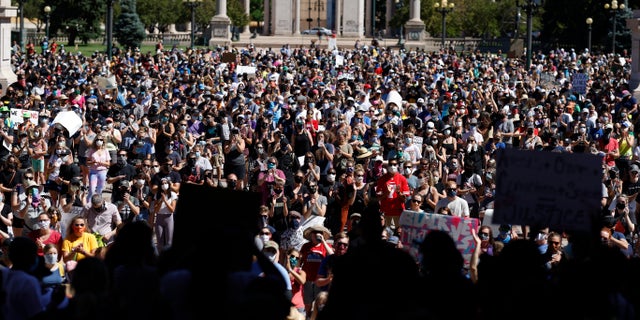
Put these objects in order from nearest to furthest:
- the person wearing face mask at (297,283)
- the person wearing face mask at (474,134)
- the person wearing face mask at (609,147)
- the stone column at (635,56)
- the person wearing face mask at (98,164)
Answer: the person wearing face mask at (297,283)
the person wearing face mask at (98,164)
the person wearing face mask at (609,147)
the person wearing face mask at (474,134)
the stone column at (635,56)

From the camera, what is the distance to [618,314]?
825cm

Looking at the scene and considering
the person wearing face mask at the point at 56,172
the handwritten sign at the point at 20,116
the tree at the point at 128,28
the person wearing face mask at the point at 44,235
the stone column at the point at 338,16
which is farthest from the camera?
the stone column at the point at 338,16

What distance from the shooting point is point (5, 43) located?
36969 millimetres

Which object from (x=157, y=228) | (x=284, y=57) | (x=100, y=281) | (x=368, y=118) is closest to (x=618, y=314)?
(x=100, y=281)

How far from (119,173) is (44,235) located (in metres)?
5.44

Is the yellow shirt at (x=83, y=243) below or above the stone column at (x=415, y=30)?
below

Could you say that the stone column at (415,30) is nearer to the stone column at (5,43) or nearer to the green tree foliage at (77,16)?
the green tree foliage at (77,16)

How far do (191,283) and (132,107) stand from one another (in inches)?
846

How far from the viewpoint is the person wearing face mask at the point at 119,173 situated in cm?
1911

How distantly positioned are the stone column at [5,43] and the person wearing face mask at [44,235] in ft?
72.7

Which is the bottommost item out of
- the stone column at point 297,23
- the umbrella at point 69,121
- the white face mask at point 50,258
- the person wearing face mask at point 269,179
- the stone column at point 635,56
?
the white face mask at point 50,258

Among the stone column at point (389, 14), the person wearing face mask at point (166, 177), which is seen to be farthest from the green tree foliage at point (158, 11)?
the person wearing face mask at point (166, 177)

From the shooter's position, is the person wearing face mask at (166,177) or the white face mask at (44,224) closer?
the white face mask at (44,224)

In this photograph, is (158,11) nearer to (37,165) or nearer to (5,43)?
(5,43)
